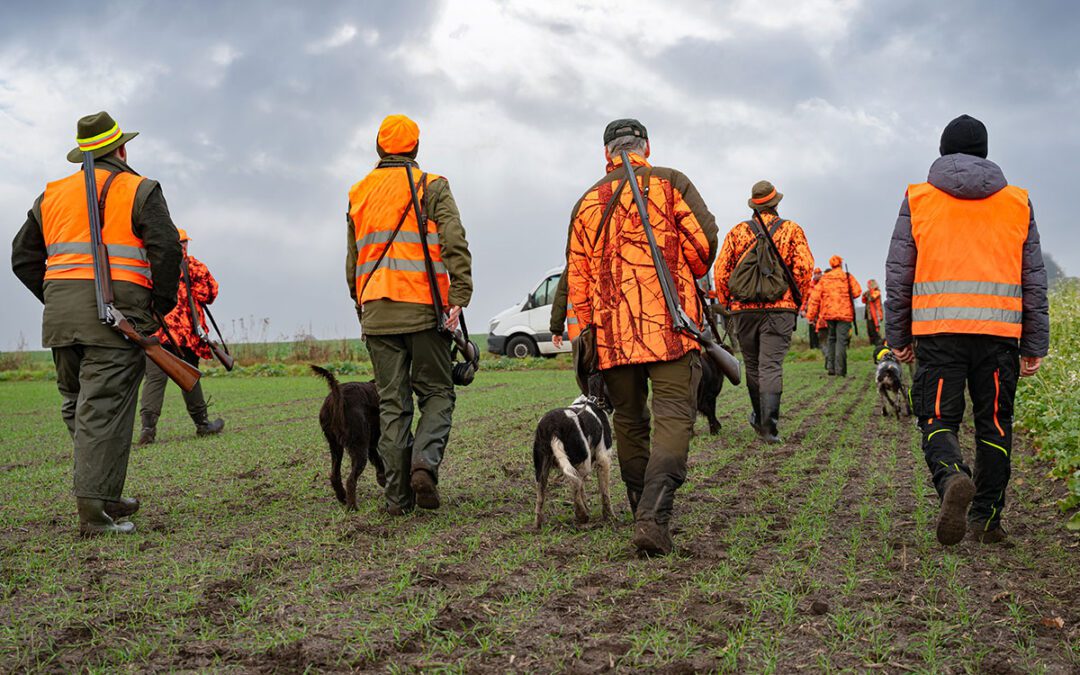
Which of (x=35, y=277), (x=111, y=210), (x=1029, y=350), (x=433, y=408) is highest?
(x=111, y=210)

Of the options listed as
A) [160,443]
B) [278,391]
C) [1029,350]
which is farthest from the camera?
[278,391]

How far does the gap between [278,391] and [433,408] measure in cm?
1240

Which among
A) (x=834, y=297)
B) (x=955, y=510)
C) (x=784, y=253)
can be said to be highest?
(x=834, y=297)

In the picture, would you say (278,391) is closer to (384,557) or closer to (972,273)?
(384,557)

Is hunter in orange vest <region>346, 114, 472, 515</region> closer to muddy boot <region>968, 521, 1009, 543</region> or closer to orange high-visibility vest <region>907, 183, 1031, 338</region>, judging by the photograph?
orange high-visibility vest <region>907, 183, 1031, 338</region>

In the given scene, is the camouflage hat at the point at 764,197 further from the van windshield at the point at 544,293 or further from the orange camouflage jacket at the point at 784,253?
the van windshield at the point at 544,293

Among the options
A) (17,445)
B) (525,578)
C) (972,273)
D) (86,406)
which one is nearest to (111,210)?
(86,406)

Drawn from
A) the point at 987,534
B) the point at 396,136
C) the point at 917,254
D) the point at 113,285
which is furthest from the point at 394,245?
the point at 987,534

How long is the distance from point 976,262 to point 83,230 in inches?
186

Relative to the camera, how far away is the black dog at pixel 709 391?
836 centimetres

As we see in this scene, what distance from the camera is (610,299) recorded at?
4.51 m

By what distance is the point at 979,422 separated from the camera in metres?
4.46

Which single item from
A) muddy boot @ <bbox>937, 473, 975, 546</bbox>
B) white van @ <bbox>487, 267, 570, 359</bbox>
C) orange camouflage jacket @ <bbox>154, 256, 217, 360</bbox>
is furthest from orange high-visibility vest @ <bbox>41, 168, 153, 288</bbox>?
white van @ <bbox>487, 267, 570, 359</bbox>

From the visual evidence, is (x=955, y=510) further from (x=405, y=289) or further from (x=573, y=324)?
(x=405, y=289)
